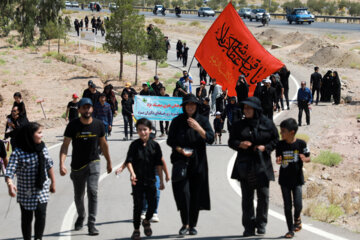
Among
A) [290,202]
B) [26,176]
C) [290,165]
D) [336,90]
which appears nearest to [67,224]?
[26,176]

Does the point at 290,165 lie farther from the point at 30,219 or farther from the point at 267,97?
the point at 267,97

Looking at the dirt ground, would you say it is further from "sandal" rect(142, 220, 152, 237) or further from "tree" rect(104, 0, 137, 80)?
"sandal" rect(142, 220, 152, 237)

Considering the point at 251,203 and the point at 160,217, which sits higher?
the point at 251,203

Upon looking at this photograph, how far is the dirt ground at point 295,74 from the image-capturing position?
44.0ft

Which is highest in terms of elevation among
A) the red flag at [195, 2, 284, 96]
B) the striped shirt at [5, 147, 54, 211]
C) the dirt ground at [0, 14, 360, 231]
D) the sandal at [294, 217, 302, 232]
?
Answer: the red flag at [195, 2, 284, 96]

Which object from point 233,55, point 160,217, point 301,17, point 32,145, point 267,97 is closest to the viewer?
point 32,145

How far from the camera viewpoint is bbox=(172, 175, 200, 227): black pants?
837 cm

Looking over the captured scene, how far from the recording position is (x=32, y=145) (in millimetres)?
7656

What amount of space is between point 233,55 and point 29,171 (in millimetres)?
8223

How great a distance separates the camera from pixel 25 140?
300 inches

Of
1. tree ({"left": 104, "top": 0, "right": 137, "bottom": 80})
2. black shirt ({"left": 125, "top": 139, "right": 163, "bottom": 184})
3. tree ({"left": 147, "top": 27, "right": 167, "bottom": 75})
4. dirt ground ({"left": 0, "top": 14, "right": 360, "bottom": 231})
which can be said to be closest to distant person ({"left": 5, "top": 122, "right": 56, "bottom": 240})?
black shirt ({"left": 125, "top": 139, "right": 163, "bottom": 184})

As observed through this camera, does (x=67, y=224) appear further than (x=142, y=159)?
Yes

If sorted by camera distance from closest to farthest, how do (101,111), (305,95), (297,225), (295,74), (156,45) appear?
(297,225), (101,111), (305,95), (156,45), (295,74)

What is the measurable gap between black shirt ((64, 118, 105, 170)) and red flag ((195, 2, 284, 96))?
6.94 m
